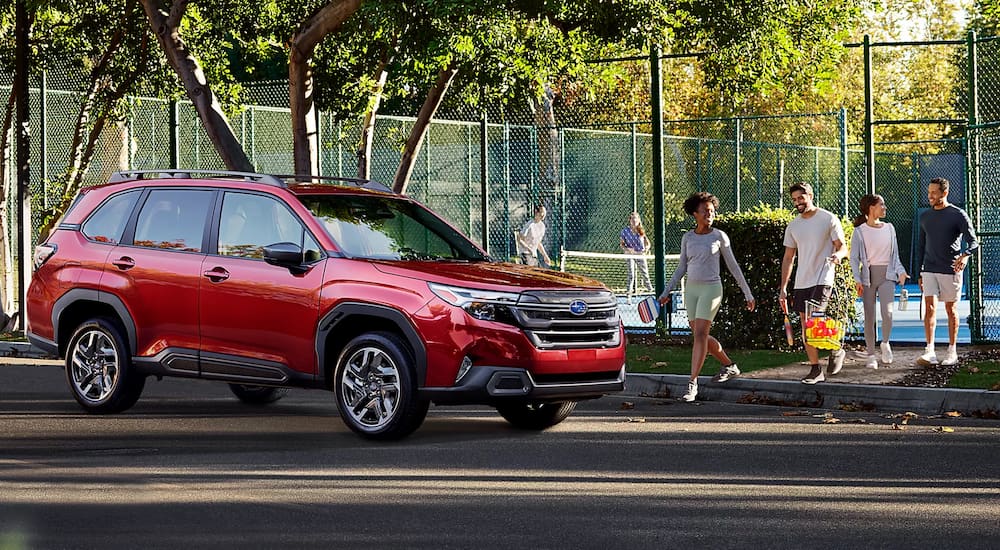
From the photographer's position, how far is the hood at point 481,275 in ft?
34.0

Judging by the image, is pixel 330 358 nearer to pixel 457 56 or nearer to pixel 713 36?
pixel 457 56

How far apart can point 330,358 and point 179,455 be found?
1419 mm

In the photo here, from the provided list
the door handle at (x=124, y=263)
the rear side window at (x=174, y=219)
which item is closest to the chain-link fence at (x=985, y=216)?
the rear side window at (x=174, y=219)

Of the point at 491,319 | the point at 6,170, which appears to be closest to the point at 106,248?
the point at 491,319

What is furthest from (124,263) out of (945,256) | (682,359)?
(945,256)

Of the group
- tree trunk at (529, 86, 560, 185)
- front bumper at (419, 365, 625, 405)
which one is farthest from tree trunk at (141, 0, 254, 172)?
tree trunk at (529, 86, 560, 185)

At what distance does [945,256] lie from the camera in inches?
595

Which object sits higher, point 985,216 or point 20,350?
point 985,216

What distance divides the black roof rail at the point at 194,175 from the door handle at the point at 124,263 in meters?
0.73

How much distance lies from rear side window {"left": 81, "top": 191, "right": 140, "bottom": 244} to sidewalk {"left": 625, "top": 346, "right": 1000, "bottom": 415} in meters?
5.01

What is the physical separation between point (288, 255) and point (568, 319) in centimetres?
203

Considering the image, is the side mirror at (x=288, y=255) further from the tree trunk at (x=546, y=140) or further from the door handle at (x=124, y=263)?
the tree trunk at (x=546, y=140)

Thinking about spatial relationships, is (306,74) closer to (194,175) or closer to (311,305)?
(194,175)

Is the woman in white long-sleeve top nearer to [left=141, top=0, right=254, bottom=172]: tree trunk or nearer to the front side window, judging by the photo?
the front side window
